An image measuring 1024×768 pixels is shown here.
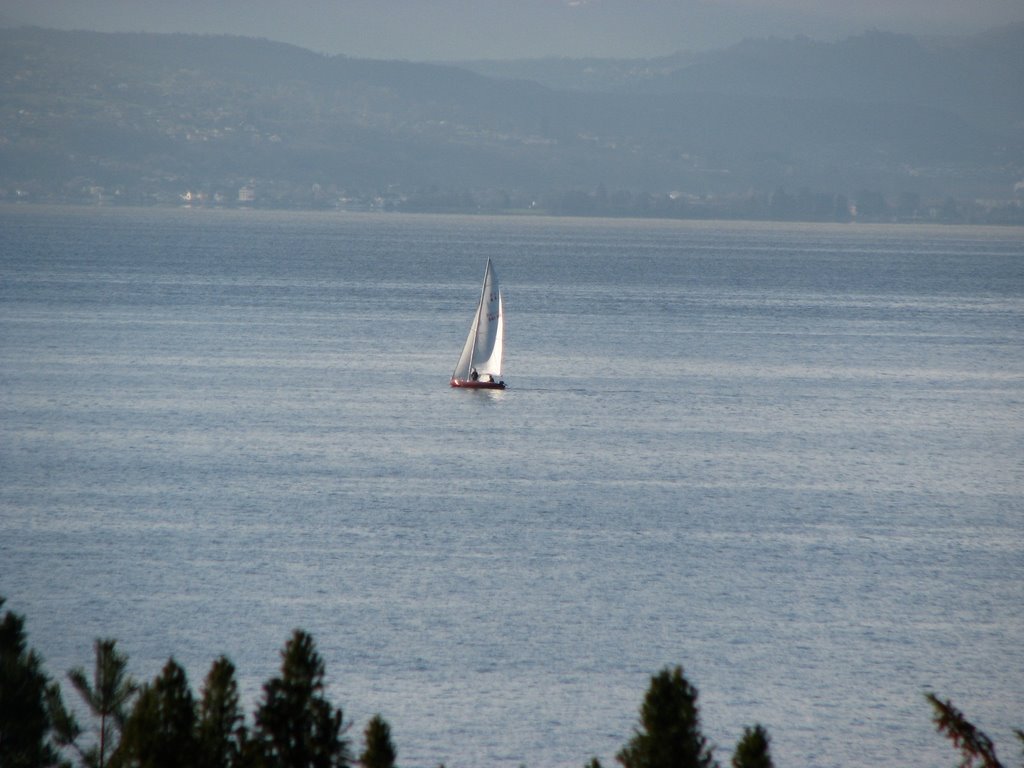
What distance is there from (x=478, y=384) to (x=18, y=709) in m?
55.7

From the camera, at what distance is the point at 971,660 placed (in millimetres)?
34156

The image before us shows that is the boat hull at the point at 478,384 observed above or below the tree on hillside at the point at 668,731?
above

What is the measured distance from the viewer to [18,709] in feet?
58.5

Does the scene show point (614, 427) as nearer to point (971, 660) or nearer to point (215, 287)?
point (971, 660)

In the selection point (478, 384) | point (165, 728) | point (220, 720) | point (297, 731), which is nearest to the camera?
point (165, 728)

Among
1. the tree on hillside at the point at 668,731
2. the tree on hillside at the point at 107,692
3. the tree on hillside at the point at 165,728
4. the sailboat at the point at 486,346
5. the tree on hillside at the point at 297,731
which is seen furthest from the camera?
the sailboat at the point at 486,346

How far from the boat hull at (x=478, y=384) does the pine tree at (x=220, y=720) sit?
2288 inches

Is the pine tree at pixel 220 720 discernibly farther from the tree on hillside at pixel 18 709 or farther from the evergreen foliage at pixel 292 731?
the tree on hillside at pixel 18 709

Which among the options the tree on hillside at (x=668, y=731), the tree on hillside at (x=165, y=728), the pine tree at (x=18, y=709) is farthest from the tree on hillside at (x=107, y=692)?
the tree on hillside at (x=668, y=731)

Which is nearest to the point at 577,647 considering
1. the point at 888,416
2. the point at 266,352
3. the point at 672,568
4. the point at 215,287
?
the point at 672,568

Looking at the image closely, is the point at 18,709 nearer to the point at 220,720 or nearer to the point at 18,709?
the point at 18,709

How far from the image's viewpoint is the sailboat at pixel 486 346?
236 ft

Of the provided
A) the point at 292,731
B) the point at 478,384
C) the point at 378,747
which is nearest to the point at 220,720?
the point at 292,731

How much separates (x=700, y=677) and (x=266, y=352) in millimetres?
62225
